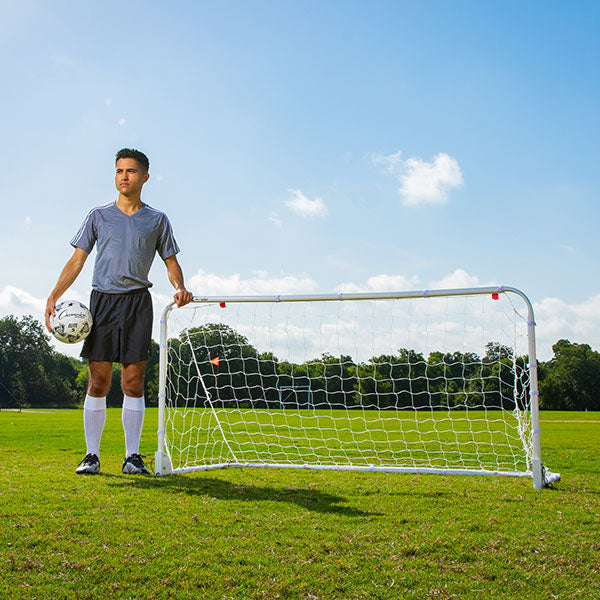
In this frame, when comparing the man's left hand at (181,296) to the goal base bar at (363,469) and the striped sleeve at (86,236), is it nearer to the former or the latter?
the striped sleeve at (86,236)

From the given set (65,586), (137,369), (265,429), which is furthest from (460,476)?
(265,429)

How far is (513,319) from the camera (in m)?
5.25

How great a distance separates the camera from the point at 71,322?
4.78 meters

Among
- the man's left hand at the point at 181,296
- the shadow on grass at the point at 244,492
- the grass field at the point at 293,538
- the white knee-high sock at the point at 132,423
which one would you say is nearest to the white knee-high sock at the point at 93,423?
the white knee-high sock at the point at 132,423

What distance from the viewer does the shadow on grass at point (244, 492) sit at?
3.65m

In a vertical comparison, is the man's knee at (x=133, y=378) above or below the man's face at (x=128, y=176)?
below

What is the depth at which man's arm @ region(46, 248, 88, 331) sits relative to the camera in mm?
5129

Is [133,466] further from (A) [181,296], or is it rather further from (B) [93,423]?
(A) [181,296]

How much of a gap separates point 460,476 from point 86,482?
332cm

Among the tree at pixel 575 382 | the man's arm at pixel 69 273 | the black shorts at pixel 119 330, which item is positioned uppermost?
the man's arm at pixel 69 273

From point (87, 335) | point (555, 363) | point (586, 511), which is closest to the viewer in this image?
point (586, 511)

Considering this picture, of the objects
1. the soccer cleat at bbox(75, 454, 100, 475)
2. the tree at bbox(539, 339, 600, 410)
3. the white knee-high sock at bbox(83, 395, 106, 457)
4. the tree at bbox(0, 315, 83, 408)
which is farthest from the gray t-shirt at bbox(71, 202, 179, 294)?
the tree at bbox(0, 315, 83, 408)

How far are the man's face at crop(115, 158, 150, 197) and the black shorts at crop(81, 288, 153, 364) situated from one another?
1012 mm

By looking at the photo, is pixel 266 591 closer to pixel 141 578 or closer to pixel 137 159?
pixel 141 578
